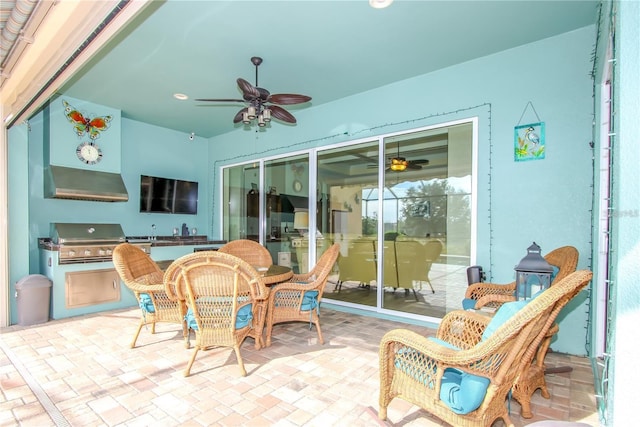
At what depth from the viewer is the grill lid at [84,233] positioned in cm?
436

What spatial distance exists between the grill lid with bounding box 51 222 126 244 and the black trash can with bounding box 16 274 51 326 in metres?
0.55

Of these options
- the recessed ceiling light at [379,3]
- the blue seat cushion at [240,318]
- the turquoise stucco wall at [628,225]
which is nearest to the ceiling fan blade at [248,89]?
the recessed ceiling light at [379,3]

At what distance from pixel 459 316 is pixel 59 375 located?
3.19 meters

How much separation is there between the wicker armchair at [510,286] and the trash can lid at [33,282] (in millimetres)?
4990

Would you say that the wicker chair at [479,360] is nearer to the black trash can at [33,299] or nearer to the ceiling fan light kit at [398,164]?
the ceiling fan light kit at [398,164]

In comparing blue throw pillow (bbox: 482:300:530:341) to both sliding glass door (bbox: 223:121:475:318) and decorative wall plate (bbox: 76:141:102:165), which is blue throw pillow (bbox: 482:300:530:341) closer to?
sliding glass door (bbox: 223:121:475:318)

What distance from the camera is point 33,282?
12.9 feet

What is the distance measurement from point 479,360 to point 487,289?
1871 mm

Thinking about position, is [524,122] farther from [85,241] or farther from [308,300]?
[85,241]

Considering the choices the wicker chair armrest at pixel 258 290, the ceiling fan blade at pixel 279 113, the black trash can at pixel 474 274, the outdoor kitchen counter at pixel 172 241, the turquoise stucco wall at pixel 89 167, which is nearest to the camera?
the wicker chair armrest at pixel 258 290

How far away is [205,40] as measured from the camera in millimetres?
3238

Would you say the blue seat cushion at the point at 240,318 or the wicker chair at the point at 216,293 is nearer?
the wicker chair at the point at 216,293

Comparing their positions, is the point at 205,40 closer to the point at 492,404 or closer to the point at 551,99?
the point at 551,99

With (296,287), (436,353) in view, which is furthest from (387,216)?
(436,353)
